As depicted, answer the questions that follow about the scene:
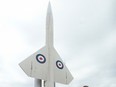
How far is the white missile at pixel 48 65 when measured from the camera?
655 inches

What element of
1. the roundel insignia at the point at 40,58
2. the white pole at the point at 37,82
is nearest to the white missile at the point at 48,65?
the roundel insignia at the point at 40,58

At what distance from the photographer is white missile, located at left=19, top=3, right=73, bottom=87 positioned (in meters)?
16.6

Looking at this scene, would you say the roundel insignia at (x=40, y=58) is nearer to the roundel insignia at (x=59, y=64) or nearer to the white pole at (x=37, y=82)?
the roundel insignia at (x=59, y=64)

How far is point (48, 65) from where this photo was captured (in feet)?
56.9

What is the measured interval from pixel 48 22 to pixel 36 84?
5.04 m

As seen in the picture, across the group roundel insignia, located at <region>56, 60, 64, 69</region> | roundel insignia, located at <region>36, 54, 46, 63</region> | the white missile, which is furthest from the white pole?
roundel insignia, located at <region>56, 60, 64, 69</region>

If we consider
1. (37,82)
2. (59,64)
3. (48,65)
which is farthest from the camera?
(59,64)

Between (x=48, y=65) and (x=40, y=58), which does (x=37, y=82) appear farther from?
(x=40, y=58)

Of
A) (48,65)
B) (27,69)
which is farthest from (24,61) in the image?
(48,65)

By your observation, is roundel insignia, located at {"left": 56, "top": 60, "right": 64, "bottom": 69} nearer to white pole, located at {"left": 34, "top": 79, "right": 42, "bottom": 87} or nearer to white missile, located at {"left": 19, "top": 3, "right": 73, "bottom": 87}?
white missile, located at {"left": 19, "top": 3, "right": 73, "bottom": 87}

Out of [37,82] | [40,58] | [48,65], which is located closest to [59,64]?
[48,65]

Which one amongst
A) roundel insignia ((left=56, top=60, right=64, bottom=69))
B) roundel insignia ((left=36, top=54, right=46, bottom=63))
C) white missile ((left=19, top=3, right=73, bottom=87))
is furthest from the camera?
roundel insignia ((left=56, top=60, right=64, bottom=69))

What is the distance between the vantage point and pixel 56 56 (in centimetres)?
1831

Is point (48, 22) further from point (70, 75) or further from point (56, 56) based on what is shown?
point (70, 75)
